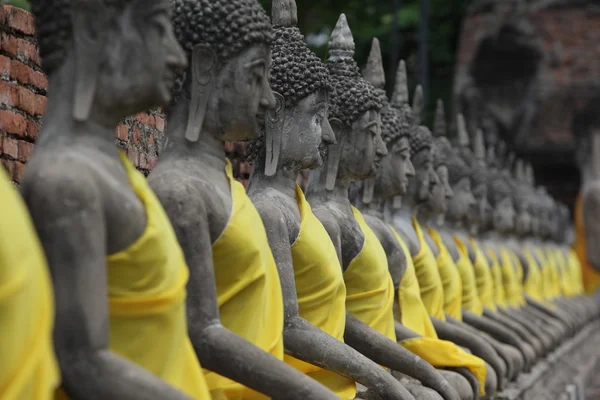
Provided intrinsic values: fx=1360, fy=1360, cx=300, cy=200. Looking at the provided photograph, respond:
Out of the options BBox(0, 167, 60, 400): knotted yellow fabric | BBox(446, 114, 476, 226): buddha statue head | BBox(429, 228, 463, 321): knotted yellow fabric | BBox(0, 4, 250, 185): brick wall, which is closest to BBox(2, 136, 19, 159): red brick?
BBox(0, 4, 250, 185): brick wall

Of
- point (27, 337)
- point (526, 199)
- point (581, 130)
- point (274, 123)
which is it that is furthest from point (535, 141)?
point (27, 337)

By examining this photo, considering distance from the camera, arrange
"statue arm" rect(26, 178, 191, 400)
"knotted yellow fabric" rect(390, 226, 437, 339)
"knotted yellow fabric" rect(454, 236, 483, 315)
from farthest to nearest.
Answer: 1. "knotted yellow fabric" rect(454, 236, 483, 315)
2. "knotted yellow fabric" rect(390, 226, 437, 339)
3. "statue arm" rect(26, 178, 191, 400)

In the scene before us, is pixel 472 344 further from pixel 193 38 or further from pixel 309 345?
pixel 193 38

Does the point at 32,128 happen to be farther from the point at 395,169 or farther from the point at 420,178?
the point at 420,178

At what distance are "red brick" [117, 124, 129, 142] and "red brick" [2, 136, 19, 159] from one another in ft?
2.36

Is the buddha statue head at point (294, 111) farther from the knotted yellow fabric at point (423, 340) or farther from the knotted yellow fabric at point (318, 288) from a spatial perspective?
the knotted yellow fabric at point (423, 340)

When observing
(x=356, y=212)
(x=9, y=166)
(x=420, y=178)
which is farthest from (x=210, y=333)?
(x=420, y=178)

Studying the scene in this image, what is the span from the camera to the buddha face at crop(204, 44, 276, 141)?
4445 mm

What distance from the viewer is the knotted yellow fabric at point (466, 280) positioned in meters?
9.27

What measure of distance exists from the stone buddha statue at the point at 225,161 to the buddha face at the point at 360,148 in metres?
1.92

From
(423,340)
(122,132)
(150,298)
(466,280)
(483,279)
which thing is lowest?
(483,279)

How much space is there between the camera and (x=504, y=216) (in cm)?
1307

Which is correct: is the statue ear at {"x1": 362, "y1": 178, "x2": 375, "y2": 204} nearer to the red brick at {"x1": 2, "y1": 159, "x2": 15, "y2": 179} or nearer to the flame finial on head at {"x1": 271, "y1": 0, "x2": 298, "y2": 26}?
the flame finial on head at {"x1": 271, "y1": 0, "x2": 298, "y2": 26}

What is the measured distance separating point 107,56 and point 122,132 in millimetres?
2466
